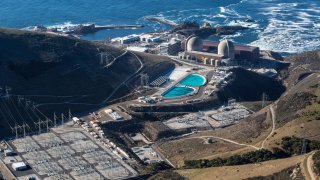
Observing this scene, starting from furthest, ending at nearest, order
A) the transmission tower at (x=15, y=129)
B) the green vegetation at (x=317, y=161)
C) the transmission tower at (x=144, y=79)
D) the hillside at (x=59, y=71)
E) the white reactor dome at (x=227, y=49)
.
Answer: the white reactor dome at (x=227, y=49)
the transmission tower at (x=144, y=79)
the hillside at (x=59, y=71)
the transmission tower at (x=15, y=129)
the green vegetation at (x=317, y=161)

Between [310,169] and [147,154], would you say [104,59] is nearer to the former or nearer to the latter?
[147,154]

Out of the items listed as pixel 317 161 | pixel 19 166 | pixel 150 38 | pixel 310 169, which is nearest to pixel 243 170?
pixel 310 169

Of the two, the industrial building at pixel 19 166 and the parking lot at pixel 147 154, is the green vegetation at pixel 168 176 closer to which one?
the parking lot at pixel 147 154

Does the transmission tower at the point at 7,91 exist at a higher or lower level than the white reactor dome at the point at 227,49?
higher

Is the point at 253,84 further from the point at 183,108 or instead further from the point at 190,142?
the point at 190,142

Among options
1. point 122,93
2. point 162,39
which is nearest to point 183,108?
point 122,93

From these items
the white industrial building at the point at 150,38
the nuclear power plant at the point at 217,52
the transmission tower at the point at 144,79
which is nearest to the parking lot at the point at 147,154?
the transmission tower at the point at 144,79

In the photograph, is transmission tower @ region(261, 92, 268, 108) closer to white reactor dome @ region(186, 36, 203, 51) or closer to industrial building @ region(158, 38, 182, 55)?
white reactor dome @ region(186, 36, 203, 51)
